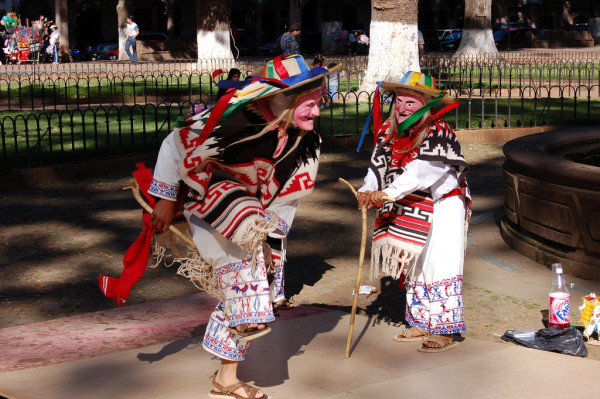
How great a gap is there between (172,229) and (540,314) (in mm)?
2942

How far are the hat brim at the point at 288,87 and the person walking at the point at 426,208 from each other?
92 centimetres

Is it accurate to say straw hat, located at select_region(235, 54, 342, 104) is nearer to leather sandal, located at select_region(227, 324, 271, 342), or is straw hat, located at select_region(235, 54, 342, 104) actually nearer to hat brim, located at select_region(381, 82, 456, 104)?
hat brim, located at select_region(381, 82, 456, 104)

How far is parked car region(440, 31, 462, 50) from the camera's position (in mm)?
44625

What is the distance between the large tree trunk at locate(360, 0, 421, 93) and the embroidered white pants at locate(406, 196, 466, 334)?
487 inches

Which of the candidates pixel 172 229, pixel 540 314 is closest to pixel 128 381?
pixel 172 229

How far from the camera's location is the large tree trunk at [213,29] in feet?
84.6

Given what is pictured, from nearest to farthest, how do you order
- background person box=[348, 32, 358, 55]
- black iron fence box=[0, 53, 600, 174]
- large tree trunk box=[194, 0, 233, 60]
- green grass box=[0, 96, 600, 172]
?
green grass box=[0, 96, 600, 172] < black iron fence box=[0, 53, 600, 174] < large tree trunk box=[194, 0, 233, 60] < background person box=[348, 32, 358, 55]

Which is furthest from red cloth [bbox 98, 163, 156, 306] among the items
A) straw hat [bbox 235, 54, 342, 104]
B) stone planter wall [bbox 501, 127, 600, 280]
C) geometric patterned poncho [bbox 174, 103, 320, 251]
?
stone planter wall [bbox 501, 127, 600, 280]

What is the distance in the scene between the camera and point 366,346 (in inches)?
211

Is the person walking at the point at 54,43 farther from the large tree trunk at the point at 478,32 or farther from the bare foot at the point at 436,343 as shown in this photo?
the bare foot at the point at 436,343

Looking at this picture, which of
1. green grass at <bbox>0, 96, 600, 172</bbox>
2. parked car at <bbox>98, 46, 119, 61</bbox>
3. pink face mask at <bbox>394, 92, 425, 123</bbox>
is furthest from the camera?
parked car at <bbox>98, 46, 119, 61</bbox>

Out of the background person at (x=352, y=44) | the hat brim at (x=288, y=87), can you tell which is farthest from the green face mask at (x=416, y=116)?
the background person at (x=352, y=44)

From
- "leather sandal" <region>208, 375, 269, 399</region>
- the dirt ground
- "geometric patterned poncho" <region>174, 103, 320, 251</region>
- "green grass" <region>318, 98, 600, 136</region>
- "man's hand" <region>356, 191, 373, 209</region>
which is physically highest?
"geometric patterned poncho" <region>174, 103, 320, 251</region>

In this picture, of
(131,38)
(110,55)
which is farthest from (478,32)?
(110,55)
